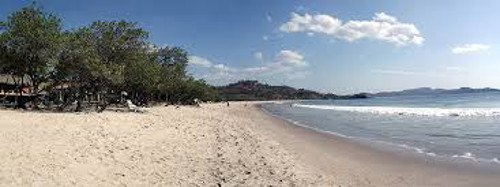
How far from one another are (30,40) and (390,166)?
80.1 ft

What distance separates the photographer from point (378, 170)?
18000 millimetres

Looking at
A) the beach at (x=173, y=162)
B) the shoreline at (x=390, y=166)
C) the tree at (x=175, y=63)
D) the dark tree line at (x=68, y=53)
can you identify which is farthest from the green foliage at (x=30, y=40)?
the tree at (x=175, y=63)

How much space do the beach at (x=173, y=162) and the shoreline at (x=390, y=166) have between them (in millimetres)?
31

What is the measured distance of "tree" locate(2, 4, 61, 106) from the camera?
33.5m

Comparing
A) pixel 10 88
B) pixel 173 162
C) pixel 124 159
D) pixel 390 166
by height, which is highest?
pixel 10 88

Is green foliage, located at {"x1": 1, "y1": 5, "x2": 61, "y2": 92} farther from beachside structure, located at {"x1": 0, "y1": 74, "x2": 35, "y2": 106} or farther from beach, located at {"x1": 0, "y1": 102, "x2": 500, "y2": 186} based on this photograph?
beach, located at {"x1": 0, "y1": 102, "x2": 500, "y2": 186}

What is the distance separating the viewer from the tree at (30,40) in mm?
33469

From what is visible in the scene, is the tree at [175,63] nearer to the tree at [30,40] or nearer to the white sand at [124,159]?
the tree at [30,40]

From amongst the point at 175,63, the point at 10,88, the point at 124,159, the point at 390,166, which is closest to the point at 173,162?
the point at 124,159

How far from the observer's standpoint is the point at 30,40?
110ft

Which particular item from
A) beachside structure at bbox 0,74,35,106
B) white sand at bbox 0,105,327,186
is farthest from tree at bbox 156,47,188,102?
white sand at bbox 0,105,327,186

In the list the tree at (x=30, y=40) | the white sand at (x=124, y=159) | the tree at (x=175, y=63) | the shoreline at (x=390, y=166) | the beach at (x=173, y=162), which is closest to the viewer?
the white sand at (x=124, y=159)

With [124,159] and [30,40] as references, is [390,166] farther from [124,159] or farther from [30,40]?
[30,40]

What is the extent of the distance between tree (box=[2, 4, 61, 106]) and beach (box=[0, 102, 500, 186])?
12232 millimetres
